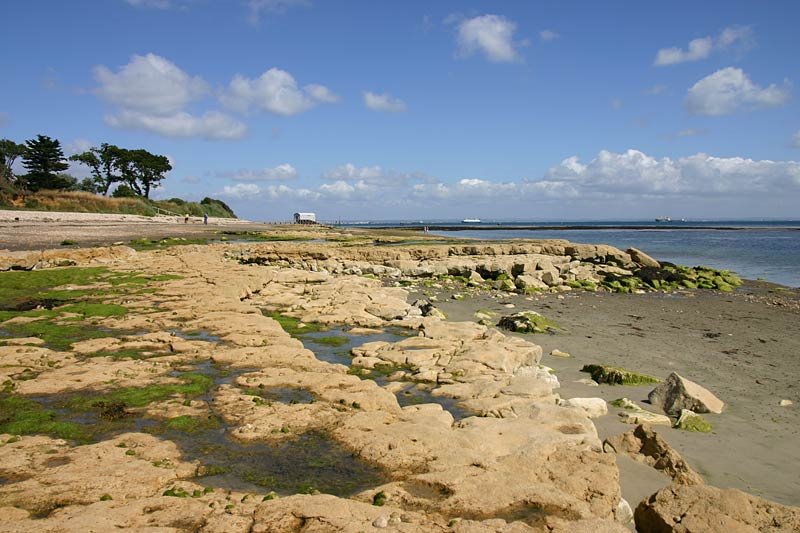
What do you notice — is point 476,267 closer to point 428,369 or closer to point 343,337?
point 343,337

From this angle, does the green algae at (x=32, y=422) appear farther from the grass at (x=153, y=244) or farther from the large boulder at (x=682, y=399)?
the grass at (x=153, y=244)

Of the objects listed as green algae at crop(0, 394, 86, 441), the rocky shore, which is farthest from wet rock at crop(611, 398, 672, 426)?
green algae at crop(0, 394, 86, 441)

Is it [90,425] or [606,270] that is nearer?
[90,425]

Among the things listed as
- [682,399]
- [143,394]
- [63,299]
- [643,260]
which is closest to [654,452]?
[682,399]

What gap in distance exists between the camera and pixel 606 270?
33.3m

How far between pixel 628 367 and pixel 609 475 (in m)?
7.26

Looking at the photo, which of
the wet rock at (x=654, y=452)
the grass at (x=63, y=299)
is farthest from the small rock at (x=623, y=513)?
the grass at (x=63, y=299)

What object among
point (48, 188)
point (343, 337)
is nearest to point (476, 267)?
point (343, 337)

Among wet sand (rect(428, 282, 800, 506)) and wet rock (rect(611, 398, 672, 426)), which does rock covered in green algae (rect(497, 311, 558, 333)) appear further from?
wet rock (rect(611, 398, 672, 426))

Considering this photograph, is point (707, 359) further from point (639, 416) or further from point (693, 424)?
point (639, 416)

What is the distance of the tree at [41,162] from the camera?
74250 mm

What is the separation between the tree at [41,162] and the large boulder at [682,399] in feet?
283

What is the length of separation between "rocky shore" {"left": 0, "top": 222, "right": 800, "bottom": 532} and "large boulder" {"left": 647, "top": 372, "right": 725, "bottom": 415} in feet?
0.26

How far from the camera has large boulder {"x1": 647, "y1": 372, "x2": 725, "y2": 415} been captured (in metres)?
9.51
